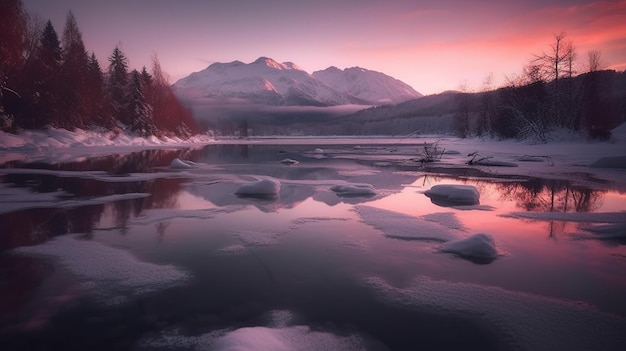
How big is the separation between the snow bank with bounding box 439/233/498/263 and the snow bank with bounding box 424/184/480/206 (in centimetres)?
467

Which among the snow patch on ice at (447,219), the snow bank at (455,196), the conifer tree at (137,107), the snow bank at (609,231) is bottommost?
the snow bank at (609,231)

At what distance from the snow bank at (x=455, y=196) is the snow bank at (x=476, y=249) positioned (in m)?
4.67

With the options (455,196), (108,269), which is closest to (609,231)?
(455,196)

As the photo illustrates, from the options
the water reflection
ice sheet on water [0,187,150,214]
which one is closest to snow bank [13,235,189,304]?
the water reflection

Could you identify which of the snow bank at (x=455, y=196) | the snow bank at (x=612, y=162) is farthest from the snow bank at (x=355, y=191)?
the snow bank at (x=612, y=162)

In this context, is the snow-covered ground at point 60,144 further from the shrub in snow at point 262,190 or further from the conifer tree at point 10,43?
the shrub in snow at point 262,190

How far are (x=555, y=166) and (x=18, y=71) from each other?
45.1m

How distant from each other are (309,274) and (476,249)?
3245mm

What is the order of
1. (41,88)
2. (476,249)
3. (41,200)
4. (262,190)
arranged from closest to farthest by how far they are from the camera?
(476,249) → (41,200) → (262,190) → (41,88)

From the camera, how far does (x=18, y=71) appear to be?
31.4 meters

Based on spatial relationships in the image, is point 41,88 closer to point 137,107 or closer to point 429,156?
point 137,107

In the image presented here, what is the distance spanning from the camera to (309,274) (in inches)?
209

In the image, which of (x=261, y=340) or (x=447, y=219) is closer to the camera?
(x=261, y=340)

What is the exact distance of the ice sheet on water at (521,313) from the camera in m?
3.55
